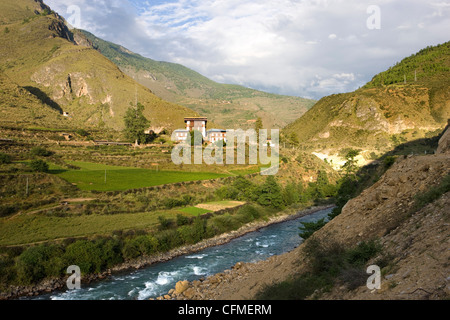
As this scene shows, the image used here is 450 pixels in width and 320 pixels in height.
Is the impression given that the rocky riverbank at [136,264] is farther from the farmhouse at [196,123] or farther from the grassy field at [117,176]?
the farmhouse at [196,123]

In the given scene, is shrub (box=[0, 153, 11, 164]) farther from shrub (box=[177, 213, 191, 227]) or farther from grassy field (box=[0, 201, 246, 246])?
shrub (box=[177, 213, 191, 227])

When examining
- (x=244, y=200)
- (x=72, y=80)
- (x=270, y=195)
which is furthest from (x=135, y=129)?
(x=72, y=80)

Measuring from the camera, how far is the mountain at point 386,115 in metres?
81.6

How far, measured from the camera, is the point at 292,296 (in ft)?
33.5

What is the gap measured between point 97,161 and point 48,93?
9920 centimetres

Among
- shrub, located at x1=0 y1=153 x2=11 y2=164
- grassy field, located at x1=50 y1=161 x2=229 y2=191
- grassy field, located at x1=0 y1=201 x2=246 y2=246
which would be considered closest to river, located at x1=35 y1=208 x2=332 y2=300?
grassy field, located at x1=0 y1=201 x2=246 y2=246

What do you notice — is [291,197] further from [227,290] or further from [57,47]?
[57,47]

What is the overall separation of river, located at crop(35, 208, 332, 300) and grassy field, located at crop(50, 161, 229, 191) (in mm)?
A: 17157

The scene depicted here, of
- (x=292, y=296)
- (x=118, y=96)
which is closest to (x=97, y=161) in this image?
(x=292, y=296)

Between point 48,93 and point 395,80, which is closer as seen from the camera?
point 395,80

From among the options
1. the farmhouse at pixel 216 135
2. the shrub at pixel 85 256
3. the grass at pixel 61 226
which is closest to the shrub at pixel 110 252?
the shrub at pixel 85 256

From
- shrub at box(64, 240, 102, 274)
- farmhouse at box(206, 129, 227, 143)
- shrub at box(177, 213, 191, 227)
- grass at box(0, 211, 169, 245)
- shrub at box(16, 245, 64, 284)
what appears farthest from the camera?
farmhouse at box(206, 129, 227, 143)

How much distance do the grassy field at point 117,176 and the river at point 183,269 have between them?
56.3ft

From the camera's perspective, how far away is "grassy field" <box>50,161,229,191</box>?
40.2m
